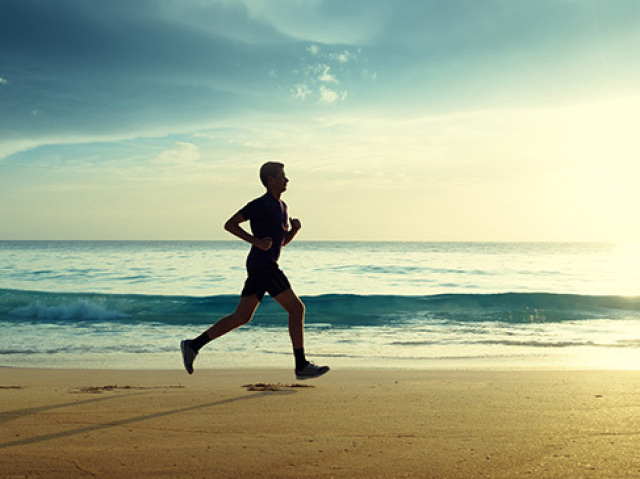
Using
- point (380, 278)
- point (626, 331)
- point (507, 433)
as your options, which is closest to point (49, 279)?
point (380, 278)

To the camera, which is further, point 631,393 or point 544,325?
point 544,325

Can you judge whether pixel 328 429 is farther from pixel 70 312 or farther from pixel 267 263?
pixel 70 312

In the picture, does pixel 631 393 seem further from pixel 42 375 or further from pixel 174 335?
pixel 174 335

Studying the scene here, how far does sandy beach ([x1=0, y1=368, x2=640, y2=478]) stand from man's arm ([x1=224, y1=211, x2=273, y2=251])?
1198 mm

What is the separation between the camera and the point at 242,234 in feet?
16.5

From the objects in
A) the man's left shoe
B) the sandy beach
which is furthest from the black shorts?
the sandy beach

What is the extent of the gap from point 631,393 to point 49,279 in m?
32.1

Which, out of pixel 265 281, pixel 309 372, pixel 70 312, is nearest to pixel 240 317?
pixel 265 281

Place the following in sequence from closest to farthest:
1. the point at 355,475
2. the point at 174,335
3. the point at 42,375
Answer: the point at 355,475 < the point at 42,375 < the point at 174,335

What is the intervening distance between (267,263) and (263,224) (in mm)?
332

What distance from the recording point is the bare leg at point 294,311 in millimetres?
5223

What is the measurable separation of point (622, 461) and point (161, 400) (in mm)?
3104

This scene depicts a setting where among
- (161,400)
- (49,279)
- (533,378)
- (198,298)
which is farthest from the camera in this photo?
(49,279)

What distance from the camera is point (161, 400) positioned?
15.0 feet
